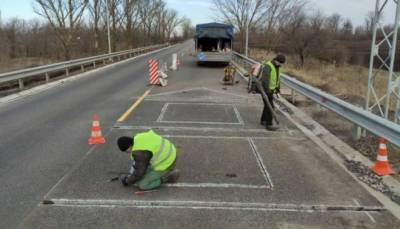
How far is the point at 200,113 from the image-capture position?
10.5 meters

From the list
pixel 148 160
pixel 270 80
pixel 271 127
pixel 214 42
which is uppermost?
pixel 214 42

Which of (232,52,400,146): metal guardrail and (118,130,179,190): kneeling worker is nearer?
(118,130,179,190): kneeling worker

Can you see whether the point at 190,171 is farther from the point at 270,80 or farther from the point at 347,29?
the point at 347,29

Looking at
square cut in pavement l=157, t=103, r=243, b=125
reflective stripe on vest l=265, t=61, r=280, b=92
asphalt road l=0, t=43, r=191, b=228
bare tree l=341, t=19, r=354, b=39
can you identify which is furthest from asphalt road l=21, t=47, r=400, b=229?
bare tree l=341, t=19, r=354, b=39

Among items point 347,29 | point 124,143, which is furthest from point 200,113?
point 347,29

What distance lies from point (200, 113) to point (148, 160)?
5623 mm

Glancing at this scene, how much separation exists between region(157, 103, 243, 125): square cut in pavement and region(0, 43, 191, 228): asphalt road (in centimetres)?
136

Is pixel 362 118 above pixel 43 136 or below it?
above

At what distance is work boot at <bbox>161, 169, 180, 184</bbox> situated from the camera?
5196mm

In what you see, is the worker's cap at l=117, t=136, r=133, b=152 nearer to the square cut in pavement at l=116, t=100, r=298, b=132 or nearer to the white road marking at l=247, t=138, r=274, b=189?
the white road marking at l=247, t=138, r=274, b=189

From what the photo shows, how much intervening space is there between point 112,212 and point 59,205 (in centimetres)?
70

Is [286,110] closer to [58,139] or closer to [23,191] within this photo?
[58,139]

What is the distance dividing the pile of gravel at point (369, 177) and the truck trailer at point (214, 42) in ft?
69.1

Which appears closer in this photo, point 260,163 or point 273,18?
point 260,163
